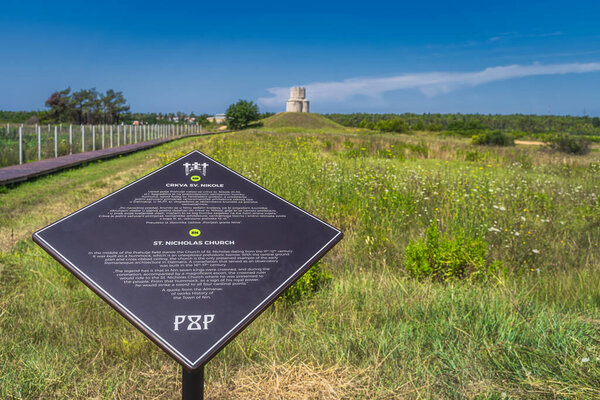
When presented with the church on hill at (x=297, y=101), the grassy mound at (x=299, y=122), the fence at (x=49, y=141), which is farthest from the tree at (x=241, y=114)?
the fence at (x=49, y=141)

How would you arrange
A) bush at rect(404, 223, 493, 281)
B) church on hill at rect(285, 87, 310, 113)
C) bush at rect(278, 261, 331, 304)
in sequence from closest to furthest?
bush at rect(278, 261, 331, 304)
bush at rect(404, 223, 493, 281)
church on hill at rect(285, 87, 310, 113)

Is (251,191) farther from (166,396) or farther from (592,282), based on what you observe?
(592,282)

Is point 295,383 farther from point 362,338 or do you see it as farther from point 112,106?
point 112,106

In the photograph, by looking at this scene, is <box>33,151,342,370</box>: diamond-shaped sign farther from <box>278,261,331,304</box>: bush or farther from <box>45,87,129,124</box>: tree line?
<box>45,87,129,124</box>: tree line

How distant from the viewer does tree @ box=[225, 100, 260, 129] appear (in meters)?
82.6

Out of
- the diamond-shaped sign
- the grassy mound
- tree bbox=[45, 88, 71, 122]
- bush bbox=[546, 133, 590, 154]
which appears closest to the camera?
the diamond-shaped sign

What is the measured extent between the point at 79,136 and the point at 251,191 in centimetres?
2128

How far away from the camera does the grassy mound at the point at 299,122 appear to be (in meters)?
80.0

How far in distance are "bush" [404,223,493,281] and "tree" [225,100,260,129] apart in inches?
3145

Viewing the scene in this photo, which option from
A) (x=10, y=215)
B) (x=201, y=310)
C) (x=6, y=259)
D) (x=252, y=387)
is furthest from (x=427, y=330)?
(x=10, y=215)

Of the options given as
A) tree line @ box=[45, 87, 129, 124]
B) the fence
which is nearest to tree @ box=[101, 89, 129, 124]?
tree line @ box=[45, 87, 129, 124]

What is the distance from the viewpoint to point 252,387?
262 cm

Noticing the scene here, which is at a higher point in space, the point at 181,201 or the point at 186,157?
the point at 186,157

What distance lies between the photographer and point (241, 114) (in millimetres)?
82375
